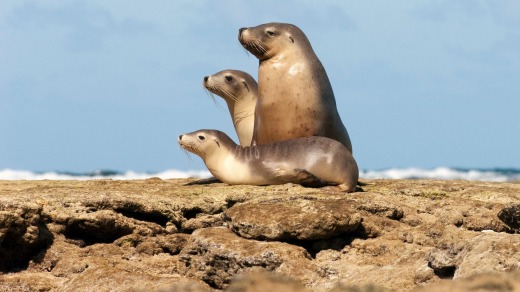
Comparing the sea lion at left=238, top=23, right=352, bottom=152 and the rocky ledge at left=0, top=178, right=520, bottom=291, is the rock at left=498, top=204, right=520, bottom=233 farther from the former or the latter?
the sea lion at left=238, top=23, right=352, bottom=152

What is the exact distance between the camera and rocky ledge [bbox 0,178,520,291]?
6.99m

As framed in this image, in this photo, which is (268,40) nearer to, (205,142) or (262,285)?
(205,142)

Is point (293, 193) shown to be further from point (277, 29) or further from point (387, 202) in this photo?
point (277, 29)

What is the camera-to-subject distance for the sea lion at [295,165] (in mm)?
9797

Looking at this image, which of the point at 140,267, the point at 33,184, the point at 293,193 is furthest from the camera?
the point at 33,184

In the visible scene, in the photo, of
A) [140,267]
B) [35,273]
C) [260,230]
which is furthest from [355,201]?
[35,273]

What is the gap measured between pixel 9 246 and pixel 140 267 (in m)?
1.01

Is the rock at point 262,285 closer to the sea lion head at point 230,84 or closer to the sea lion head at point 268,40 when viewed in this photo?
the sea lion head at point 268,40

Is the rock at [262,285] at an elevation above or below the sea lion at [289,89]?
below

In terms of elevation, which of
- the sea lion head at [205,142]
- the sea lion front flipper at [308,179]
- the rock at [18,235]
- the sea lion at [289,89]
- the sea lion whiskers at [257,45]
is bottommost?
the rock at [18,235]

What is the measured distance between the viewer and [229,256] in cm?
739

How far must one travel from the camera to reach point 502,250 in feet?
20.8

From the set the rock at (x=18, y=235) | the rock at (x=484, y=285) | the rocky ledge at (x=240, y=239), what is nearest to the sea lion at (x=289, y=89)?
the rocky ledge at (x=240, y=239)

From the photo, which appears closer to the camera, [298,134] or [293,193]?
[293,193]
